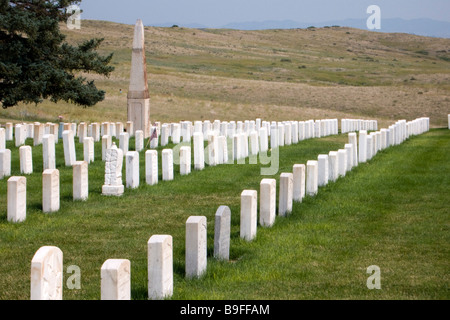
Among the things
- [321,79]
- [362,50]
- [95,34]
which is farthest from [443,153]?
[362,50]

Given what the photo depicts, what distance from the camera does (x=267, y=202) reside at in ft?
33.1

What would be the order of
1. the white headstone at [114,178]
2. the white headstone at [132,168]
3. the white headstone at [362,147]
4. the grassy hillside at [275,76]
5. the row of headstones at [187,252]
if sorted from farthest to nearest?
the grassy hillside at [275,76] < the white headstone at [362,147] < the white headstone at [132,168] < the white headstone at [114,178] < the row of headstones at [187,252]

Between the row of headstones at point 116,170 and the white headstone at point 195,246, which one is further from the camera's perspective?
the row of headstones at point 116,170

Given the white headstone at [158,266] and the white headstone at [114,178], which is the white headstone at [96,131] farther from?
the white headstone at [158,266]

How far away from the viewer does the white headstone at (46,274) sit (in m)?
5.44

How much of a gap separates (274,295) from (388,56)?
4657 inches

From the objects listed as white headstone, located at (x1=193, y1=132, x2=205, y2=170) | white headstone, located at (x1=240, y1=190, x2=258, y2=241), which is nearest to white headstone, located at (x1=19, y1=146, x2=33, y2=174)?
white headstone, located at (x1=193, y1=132, x2=205, y2=170)

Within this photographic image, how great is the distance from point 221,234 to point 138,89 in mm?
16741

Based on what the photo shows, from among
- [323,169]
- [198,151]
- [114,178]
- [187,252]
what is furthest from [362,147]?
[187,252]

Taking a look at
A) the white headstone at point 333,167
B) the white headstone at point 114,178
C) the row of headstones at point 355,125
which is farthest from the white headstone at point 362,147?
the row of headstones at point 355,125

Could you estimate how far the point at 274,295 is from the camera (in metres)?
6.96

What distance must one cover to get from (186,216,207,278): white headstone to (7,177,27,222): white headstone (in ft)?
12.4

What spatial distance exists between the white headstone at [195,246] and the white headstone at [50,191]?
4148 millimetres
